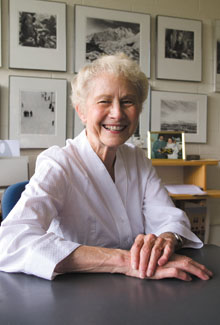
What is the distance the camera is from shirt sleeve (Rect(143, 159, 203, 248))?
1.18 meters

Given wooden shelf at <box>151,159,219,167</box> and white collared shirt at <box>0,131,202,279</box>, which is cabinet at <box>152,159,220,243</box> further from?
white collared shirt at <box>0,131,202,279</box>

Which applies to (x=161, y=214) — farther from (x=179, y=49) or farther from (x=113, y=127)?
(x=179, y=49)

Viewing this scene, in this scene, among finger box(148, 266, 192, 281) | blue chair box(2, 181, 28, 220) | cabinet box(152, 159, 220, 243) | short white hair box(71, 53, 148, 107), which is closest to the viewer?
→ finger box(148, 266, 192, 281)

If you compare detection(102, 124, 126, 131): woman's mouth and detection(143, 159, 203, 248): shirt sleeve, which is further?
detection(102, 124, 126, 131): woman's mouth

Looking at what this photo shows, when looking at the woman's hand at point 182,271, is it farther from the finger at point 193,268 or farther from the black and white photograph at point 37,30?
the black and white photograph at point 37,30

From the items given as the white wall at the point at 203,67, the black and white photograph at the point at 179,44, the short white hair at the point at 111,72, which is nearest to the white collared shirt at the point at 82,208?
the short white hair at the point at 111,72

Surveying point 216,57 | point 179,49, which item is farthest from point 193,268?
point 216,57

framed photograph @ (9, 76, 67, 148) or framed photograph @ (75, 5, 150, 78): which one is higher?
framed photograph @ (75, 5, 150, 78)

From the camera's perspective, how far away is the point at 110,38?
288 cm

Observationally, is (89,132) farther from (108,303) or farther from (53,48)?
(53,48)

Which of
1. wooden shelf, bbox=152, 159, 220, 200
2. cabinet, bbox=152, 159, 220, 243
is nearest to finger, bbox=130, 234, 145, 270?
wooden shelf, bbox=152, 159, 220, 200

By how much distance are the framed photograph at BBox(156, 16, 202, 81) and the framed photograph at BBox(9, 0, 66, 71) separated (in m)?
0.93

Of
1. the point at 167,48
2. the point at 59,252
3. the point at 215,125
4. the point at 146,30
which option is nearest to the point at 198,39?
the point at 167,48

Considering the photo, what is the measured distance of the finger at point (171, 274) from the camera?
32.3 inches
